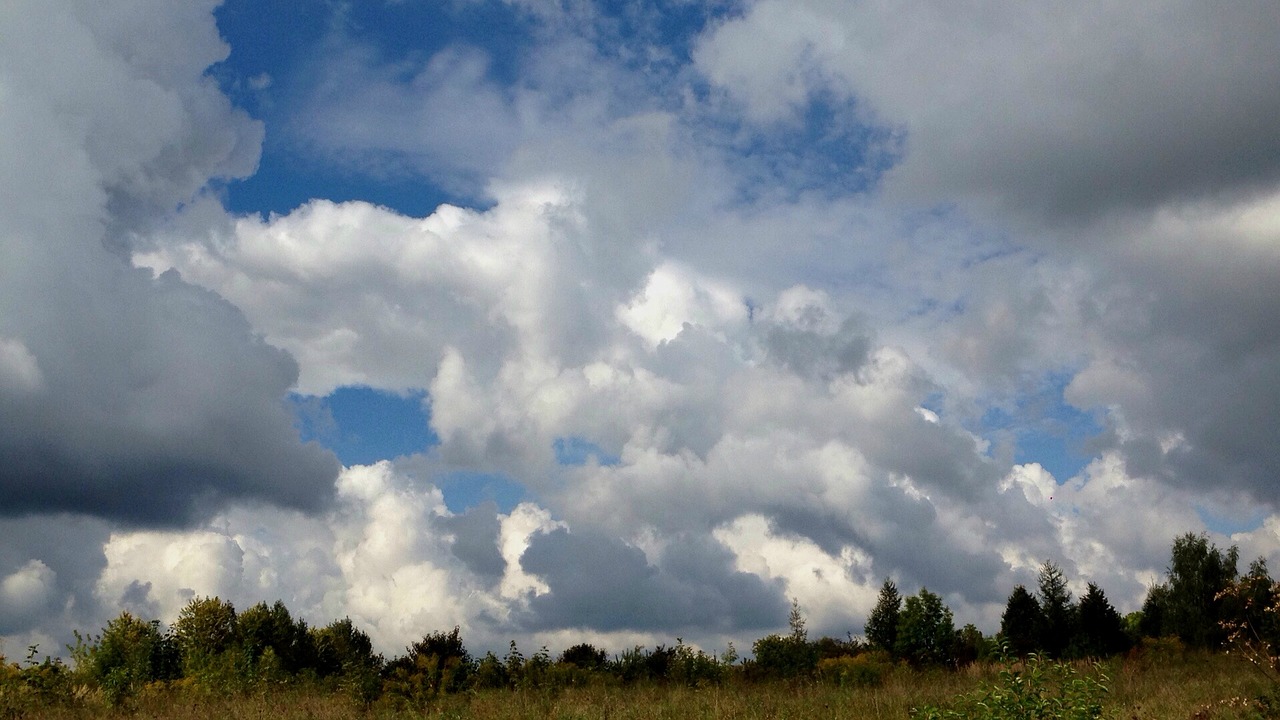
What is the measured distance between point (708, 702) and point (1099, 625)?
2855 centimetres

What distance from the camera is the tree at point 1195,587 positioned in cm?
5850

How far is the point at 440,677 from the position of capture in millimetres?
23484

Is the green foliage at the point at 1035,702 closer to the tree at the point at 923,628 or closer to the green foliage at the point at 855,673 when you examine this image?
the green foliage at the point at 855,673

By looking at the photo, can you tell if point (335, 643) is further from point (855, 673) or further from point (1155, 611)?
point (1155, 611)

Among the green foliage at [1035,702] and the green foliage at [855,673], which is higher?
the green foliage at [1035,702]

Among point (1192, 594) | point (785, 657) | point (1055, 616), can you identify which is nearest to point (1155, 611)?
point (1192, 594)

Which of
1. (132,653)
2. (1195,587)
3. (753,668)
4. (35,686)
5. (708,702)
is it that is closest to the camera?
(708,702)

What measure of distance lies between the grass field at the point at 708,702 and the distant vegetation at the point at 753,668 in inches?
8.2

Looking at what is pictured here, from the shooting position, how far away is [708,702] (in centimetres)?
1780

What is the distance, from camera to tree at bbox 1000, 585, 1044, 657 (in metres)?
41.0

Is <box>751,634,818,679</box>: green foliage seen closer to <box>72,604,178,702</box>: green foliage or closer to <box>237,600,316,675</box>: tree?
<box>72,604,178,702</box>: green foliage

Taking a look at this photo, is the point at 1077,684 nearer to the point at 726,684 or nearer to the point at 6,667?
the point at 726,684

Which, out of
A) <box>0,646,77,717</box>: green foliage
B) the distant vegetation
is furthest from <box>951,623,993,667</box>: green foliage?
<box>0,646,77,717</box>: green foliage

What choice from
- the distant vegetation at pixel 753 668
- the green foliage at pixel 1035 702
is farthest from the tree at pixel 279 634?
the green foliage at pixel 1035 702
